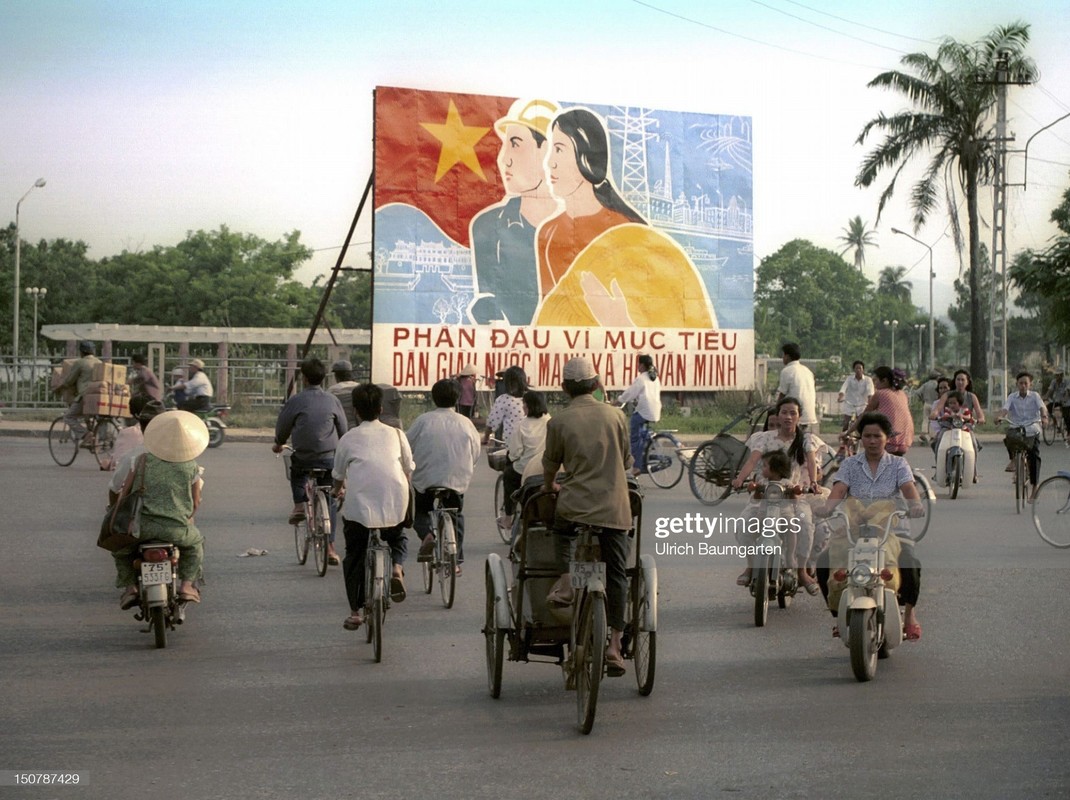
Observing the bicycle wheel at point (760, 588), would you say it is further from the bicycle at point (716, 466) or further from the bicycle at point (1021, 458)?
the bicycle at point (1021, 458)

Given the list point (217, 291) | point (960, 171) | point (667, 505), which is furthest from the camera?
point (217, 291)

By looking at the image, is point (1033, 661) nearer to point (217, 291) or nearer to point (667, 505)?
point (667, 505)

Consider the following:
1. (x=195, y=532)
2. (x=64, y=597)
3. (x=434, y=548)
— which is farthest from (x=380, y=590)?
(x=64, y=597)

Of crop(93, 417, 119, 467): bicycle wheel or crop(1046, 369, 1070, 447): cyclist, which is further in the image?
crop(1046, 369, 1070, 447): cyclist

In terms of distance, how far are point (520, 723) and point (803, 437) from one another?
4291mm

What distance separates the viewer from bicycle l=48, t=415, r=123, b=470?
74.1 feet

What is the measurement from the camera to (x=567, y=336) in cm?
3650

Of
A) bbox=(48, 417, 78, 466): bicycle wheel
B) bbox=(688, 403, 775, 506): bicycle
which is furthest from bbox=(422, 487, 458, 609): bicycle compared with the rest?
bbox=(48, 417, 78, 466): bicycle wheel

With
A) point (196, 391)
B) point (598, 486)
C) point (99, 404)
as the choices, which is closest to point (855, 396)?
point (196, 391)

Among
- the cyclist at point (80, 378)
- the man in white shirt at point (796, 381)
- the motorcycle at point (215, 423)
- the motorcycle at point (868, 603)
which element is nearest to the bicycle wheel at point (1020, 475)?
the man in white shirt at point (796, 381)

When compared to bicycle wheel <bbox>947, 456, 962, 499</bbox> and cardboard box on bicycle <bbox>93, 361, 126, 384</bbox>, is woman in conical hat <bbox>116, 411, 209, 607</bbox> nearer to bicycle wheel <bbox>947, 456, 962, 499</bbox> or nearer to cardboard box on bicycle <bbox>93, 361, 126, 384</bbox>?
bicycle wheel <bbox>947, 456, 962, 499</bbox>

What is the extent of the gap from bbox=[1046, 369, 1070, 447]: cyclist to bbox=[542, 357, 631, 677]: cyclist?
27.7 meters

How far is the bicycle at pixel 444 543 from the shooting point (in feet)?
33.8

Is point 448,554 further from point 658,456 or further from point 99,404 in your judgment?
point 99,404
